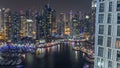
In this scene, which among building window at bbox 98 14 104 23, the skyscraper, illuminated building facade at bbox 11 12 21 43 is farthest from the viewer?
illuminated building facade at bbox 11 12 21 43

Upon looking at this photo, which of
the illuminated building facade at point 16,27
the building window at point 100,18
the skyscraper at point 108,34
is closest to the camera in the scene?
the skyscraper at point 108,34

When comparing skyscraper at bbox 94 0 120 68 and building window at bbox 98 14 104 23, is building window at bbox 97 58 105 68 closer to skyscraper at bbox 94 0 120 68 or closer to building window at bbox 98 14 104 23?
skyscraper at bbox 94 0 120 68

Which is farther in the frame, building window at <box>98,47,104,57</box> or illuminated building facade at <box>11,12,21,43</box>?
illuminated building facade at <box>11,12,21,43</box>

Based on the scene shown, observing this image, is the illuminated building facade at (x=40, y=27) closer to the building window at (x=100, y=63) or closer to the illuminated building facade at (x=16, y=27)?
the illuminated building facade at (x=16, y=27)

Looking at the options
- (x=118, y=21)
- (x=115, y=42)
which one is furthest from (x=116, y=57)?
(x=118, y=21)

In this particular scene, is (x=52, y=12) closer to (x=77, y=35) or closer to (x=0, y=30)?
(x=77, y=35)

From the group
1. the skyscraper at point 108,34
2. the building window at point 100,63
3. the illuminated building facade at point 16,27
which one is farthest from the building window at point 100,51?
the illuminated building facade at point 16,27

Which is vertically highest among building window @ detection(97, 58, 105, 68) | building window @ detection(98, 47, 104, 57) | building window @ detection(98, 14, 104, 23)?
building window @ detection(98, 14, 104, 23)

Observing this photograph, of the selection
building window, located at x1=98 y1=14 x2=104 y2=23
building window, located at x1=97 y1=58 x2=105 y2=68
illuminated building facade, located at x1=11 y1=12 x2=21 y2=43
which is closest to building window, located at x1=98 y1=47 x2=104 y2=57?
building window, located at x1=97 y1=58 x2=105 y2=68

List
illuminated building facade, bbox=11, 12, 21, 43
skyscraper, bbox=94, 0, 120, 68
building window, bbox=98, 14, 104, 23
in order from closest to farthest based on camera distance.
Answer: skyscraper, bbox=94, 0, 120, 68 → building window, bbox=98, 14, 104, 23 → illuminated building facade, bbox=11, 12, 21, 43
